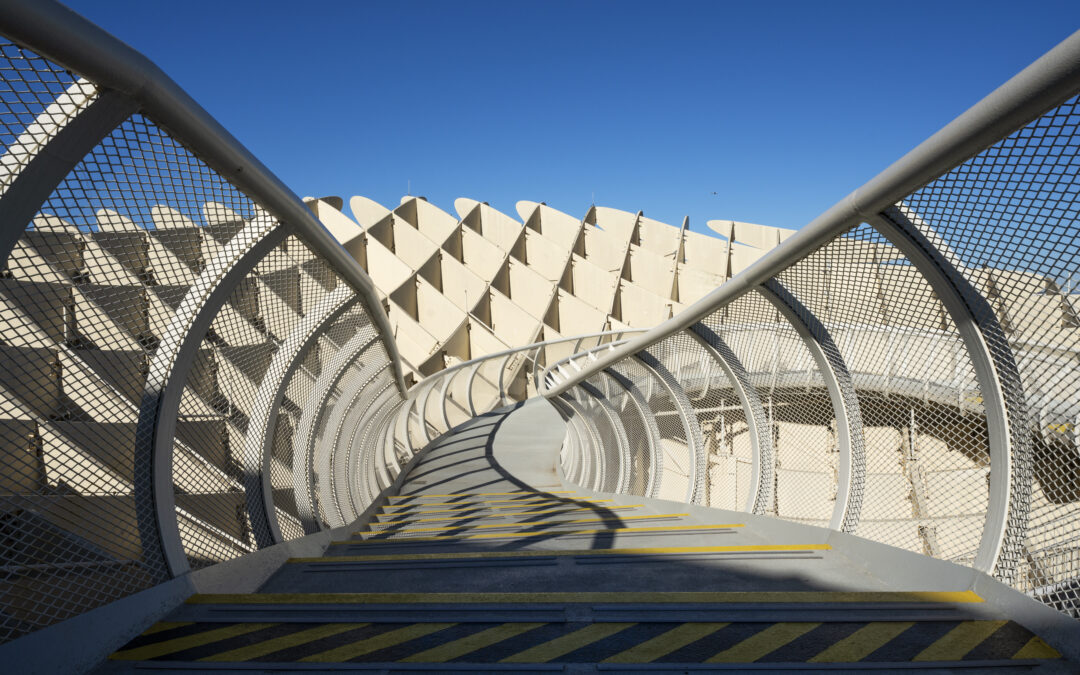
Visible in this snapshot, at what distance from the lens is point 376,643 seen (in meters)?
2.12

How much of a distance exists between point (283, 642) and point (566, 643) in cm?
91

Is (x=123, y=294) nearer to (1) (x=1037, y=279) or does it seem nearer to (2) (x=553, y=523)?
(1) (x=1037, y=279)

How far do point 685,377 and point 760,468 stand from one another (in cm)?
125

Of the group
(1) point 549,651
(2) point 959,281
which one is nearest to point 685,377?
(2) point 959,281

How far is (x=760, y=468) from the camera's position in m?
4.02

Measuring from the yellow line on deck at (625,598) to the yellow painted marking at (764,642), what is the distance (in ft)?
0.54

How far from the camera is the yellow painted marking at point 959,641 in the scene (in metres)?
1.96

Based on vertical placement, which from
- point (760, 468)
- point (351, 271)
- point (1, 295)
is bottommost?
point (760, 468)

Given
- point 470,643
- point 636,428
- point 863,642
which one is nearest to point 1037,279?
point 863,642

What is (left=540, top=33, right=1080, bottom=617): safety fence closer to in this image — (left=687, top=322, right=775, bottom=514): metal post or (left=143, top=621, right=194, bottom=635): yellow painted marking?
(left=687, top=322, right=775, bottom=514): metal post

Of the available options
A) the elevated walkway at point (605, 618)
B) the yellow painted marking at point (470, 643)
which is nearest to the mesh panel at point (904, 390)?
the elevated walkway at point (605, 618)

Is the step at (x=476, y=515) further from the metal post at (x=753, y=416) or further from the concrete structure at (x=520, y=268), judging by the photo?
the concrete structure at (x=520, y=268)

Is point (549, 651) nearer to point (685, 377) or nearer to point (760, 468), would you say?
point (760, 468)

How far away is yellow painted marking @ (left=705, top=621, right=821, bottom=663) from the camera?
1.98 metres
